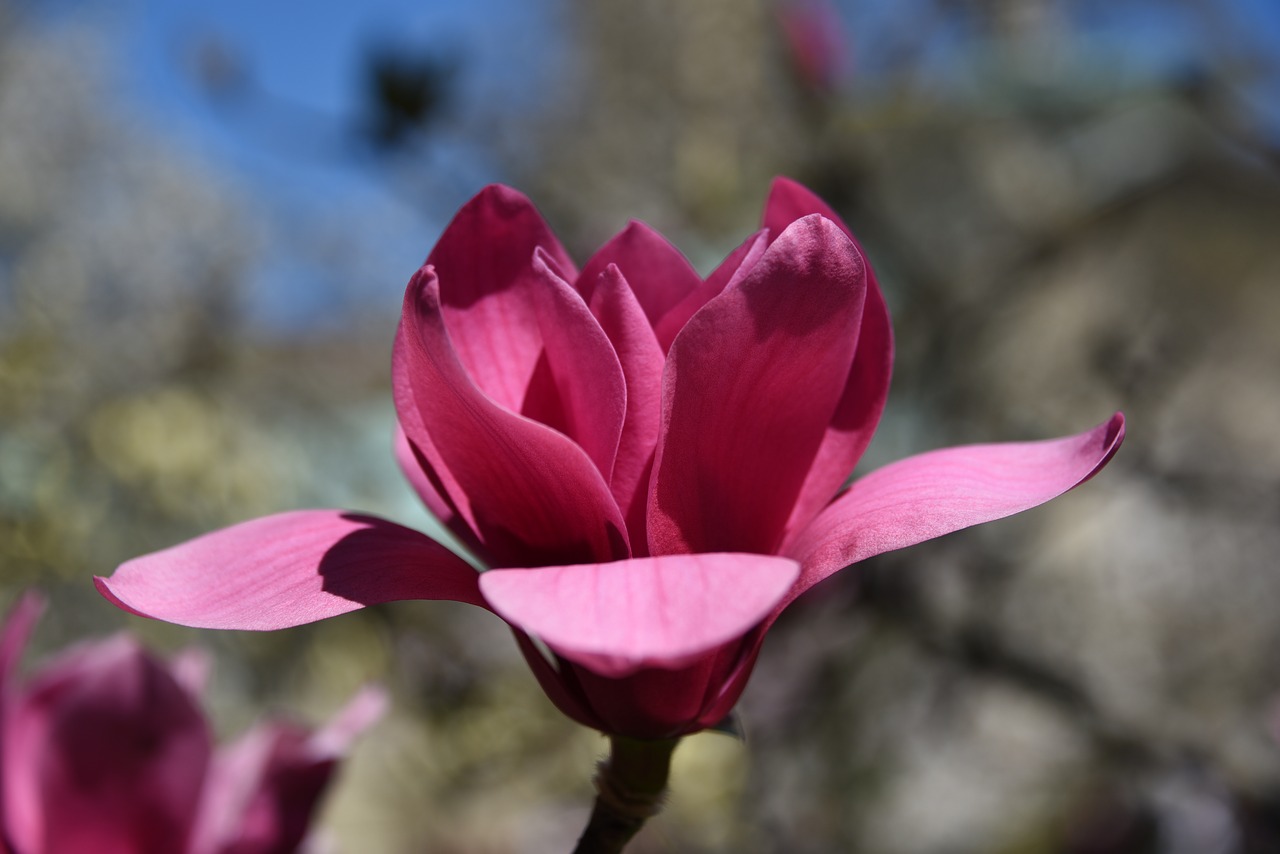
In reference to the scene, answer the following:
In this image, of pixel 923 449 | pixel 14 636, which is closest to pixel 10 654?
pixel 14 636

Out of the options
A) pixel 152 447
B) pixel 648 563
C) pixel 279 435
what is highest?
pixel 648 563

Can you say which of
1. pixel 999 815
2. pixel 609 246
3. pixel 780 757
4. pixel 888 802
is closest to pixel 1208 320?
pixel 999 815

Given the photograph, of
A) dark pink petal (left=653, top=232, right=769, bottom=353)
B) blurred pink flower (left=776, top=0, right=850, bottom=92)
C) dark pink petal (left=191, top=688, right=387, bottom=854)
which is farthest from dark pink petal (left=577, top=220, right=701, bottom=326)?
blurred pink flower (left=776, top=0, right=850, bottom=92)

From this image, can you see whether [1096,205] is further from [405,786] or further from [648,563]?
[648,563]

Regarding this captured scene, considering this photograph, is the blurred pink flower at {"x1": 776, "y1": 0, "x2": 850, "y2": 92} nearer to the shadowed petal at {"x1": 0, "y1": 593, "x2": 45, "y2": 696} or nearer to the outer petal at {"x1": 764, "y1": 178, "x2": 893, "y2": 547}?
the outer petal at {"x1": 764, "y1": 178, "x2": 893, "y2": 547}

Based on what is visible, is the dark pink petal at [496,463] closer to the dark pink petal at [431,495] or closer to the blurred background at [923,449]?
the dark pink petal at [431,495]

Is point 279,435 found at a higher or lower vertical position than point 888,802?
higher

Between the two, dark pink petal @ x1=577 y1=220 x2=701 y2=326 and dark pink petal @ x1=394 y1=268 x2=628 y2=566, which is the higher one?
dark pink petal @ x1=577 y1=220 x2=701 y2=326
